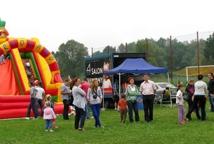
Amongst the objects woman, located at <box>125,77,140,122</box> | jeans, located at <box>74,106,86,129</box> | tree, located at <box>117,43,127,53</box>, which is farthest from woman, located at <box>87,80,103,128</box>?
tree, located at <box>117,43,127,53</box>

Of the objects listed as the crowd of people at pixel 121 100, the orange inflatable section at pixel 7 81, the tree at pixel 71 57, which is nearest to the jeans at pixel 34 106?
the crowd of people at pixel 121 100

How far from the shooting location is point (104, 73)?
26969 mm

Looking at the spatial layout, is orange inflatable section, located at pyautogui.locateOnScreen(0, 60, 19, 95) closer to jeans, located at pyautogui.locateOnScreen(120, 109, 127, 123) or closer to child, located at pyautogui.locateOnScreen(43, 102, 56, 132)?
jeans, located at pyautogui.locateOnScreen(120, 109, 127, 123)

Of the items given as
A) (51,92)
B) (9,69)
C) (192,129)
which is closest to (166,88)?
(51,92)

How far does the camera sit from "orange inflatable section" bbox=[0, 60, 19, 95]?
23.9 m

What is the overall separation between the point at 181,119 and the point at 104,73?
10893mm

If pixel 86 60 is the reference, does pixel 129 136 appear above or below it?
below

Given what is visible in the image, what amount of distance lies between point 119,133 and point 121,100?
3.79m

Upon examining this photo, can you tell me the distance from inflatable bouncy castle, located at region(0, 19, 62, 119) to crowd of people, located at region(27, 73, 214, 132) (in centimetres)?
122

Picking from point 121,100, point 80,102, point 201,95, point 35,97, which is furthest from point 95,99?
point 35,97

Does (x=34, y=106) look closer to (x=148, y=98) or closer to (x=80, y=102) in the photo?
(x=148, y=98)

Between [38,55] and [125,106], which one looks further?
[38,55]

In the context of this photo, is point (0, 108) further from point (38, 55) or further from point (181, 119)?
point (181, 119)

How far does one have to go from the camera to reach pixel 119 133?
14203 mm
